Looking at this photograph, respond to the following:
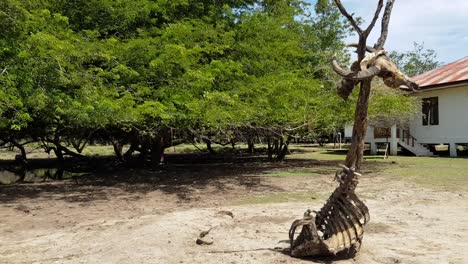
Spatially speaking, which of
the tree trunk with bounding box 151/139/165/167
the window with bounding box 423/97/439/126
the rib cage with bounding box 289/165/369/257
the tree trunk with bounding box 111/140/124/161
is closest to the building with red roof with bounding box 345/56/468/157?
the window with bounding box 423/97/439/126

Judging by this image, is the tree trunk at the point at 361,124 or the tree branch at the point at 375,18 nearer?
the tree branch at the point at 375,18

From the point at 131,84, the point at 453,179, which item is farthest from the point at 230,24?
the point at 453,179

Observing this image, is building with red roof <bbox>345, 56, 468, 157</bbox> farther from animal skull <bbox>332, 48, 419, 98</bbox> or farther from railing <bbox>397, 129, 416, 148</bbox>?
animal skull <bbox>332, 48, 419, 98</bbox>

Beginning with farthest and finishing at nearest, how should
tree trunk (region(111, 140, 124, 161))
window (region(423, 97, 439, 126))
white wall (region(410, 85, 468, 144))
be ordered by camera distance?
window (region(423, 97, 439, 126)) → white wall (region(410, 85, 468, 144)) → tree trunk (region(111, 140, 124, 161))

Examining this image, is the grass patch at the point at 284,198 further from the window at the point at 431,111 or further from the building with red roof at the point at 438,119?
the window at the point at 431,111

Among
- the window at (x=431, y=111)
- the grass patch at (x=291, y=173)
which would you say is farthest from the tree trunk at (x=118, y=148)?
the window at (x=431, y=111)

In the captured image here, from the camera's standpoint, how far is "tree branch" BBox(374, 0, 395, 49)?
6246mm

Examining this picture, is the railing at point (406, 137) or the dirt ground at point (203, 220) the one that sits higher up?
the railing at point (406, 137)

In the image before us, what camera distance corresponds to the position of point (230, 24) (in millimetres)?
15555

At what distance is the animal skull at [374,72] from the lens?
231 inches

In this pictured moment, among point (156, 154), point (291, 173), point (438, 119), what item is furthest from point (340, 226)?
point (438, 119)

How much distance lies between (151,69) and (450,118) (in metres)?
18.8

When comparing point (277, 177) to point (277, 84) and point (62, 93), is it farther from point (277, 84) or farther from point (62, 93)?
point (62, 93)

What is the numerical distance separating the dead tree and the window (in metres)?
22.0
